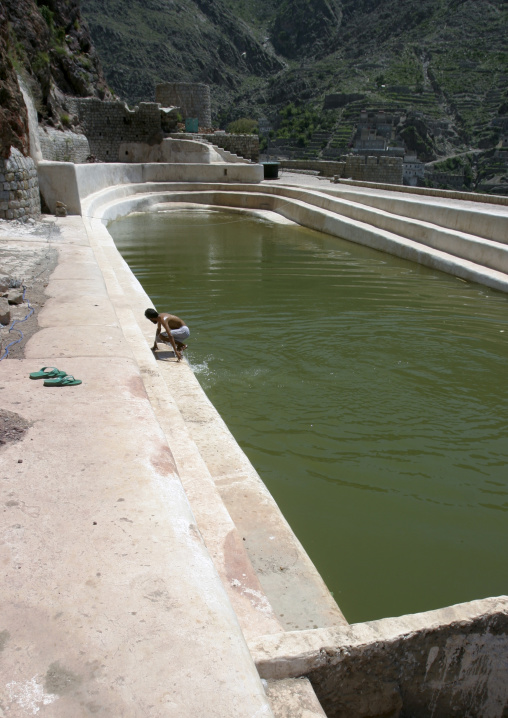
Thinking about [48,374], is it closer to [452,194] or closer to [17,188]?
[17,188]

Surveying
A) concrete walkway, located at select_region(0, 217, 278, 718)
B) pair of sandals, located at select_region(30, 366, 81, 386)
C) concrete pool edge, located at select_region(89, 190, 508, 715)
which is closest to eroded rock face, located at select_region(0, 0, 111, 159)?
pair of sandals, located at select_region(30, 366, 81, 386)

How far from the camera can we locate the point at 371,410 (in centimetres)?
516

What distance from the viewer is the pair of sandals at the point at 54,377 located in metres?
3.62

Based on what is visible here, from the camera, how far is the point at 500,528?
3650 millimetres

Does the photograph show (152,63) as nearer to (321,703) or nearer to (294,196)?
(294,196)

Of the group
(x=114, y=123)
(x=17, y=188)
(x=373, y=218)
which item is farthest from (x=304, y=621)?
(x=114, y=123)

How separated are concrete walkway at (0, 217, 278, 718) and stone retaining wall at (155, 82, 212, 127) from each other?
3754 centimetres

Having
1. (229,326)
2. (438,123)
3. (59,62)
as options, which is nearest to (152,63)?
(438,123)

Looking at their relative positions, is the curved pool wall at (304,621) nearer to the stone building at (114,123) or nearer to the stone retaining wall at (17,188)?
the stone retaining wall at (17,188)

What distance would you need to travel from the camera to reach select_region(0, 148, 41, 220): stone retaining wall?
10.5 meters

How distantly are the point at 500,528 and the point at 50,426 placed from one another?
2.77 meters

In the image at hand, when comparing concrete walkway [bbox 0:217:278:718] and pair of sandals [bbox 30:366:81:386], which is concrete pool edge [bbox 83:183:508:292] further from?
concrete walkway [bbox 0:217:278:718]

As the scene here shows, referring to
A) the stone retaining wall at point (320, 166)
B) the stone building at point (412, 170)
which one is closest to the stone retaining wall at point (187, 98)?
the stone retaining wall at point (320, 166)

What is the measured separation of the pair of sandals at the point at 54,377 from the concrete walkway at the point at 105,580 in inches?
2.9
